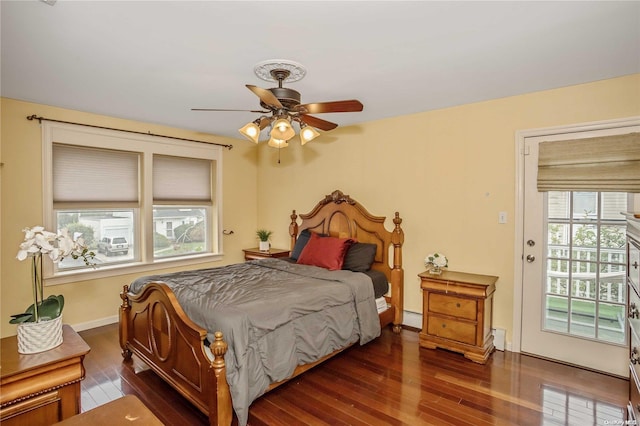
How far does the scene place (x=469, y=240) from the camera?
3459mm

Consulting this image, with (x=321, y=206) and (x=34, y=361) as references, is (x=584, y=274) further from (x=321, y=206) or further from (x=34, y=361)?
(x=34, y=361)

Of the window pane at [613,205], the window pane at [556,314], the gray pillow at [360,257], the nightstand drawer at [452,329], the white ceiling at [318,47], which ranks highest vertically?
the white ceiling at [318,47]

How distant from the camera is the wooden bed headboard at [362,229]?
3.78 metres

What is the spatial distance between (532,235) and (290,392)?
2.53 metres

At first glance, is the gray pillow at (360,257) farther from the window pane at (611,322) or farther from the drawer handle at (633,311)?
the drawer handle at (633,311)

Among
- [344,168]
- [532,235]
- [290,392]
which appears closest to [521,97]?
[532,235]

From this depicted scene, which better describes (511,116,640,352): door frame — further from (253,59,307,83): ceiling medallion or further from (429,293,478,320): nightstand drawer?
(253,59,307,83): ceiling medallion

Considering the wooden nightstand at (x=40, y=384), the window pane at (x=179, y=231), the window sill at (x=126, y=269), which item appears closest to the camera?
the wooden nightstand at (x=40, y=384)

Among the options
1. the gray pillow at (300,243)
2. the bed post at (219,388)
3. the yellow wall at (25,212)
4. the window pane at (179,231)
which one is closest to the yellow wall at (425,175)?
the yellow wall at (25,212)

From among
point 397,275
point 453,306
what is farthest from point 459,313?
point 397,275

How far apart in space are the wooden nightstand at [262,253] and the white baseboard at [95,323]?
1.86 m

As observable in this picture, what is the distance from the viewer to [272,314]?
2.35 meters

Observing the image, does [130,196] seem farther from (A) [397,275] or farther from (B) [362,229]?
(A) [397,275]

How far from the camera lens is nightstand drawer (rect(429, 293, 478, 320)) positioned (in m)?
3.04
